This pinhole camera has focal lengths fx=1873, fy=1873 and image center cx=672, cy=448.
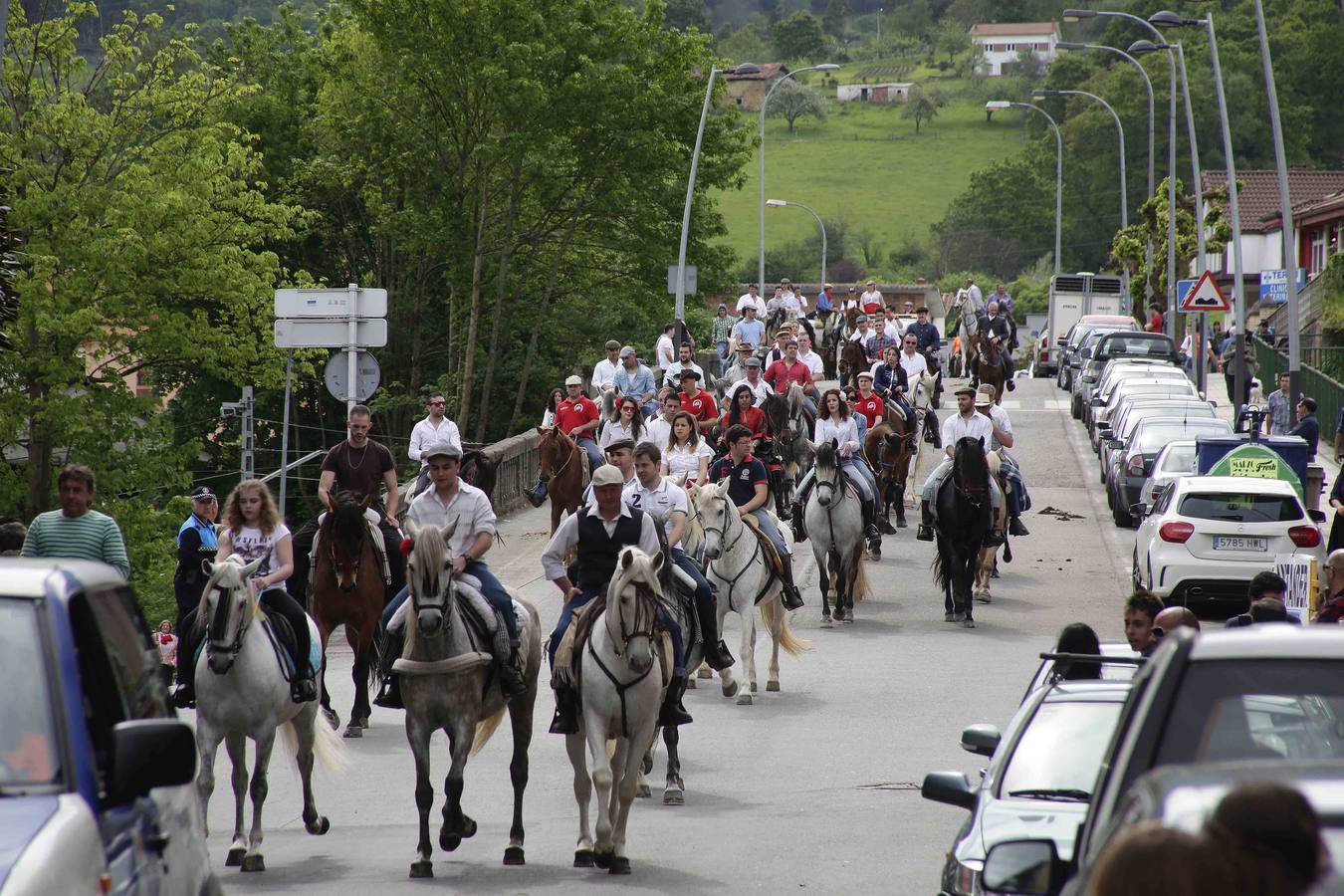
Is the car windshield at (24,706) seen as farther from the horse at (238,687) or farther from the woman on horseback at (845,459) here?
the woman on horseback at (845,459)

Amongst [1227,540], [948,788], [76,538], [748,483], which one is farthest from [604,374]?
[948,788]

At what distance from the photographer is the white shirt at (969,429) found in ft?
70.4

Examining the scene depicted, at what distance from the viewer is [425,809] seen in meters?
10.9

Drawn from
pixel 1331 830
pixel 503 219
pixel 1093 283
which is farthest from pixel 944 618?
pixel 1093 283

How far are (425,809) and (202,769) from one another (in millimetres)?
1444

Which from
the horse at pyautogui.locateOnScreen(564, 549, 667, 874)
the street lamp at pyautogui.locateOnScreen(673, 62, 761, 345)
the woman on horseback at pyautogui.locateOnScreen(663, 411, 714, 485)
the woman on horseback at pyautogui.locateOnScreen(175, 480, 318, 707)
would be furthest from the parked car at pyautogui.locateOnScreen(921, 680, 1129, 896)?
the street lamp at pyautogui.locateOnScreen(673, 62, 761, 345)

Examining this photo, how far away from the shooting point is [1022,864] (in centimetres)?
482

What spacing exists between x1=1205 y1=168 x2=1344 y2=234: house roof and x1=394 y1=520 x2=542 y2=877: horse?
71.5 m

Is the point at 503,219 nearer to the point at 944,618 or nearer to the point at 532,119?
the point at 532,119

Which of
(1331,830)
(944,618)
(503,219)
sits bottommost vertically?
(944,618)

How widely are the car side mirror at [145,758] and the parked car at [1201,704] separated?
238cm

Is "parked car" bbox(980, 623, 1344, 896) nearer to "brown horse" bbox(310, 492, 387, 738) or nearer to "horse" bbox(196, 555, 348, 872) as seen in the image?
"horse" bbox(196, 555, 348, 872)

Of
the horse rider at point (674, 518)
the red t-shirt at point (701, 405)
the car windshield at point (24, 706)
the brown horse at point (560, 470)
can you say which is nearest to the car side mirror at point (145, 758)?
the car windshield at point (24, 706)

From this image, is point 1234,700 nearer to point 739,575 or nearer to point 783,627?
point 739,575
